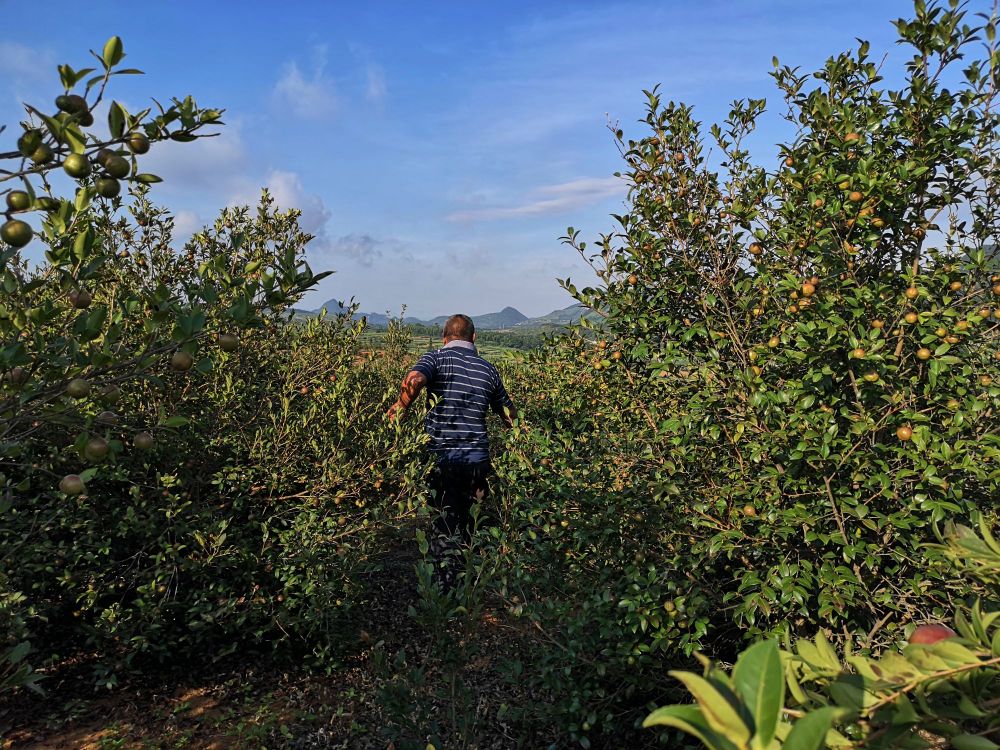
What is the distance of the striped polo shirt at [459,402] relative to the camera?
4.90 metres

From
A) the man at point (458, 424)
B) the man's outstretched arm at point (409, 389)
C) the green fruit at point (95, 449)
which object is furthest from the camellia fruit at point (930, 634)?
the man at point (458, 424)

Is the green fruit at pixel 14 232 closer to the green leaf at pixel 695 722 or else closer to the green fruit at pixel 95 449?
the green fruit at pixel 95 449

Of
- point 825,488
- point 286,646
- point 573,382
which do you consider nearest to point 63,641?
point 286,646

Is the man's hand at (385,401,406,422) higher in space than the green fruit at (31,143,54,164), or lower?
lower

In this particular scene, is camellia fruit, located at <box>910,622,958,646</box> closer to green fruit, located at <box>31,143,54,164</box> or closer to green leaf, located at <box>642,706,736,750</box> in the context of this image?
green leaf, located at <box>642,706,736,750</box>

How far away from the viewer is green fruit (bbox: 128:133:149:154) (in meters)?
1.50

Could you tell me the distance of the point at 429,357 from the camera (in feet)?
16.5

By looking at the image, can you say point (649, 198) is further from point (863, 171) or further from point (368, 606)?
point (368, 606)

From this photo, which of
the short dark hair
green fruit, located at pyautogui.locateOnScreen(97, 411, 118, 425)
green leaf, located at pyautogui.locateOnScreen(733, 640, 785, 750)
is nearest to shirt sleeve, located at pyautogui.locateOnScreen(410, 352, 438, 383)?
the short dark hair

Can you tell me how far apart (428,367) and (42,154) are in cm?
363

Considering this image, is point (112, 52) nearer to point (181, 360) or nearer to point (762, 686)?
point (181, 360)

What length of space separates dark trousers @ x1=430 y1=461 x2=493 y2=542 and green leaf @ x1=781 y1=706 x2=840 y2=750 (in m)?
4.28

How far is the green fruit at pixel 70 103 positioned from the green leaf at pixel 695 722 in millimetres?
1804

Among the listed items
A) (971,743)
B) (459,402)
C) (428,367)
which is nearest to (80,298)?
(971,743)
